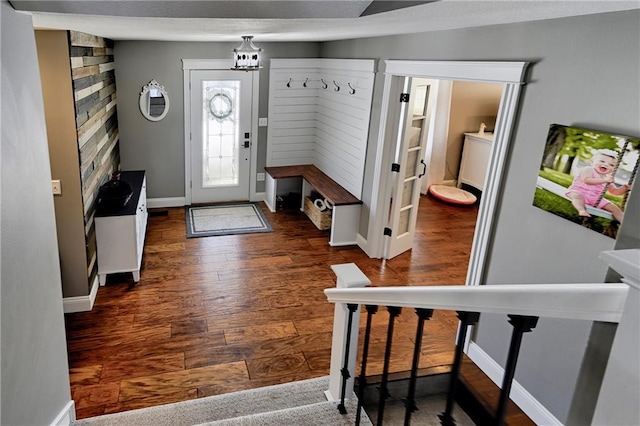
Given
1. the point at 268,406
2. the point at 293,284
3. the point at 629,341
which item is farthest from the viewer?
the point at 293,284

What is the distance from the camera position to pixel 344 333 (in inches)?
92.1

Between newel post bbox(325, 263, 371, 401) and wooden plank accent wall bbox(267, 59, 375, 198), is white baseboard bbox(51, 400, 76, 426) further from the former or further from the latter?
wooden plank accent wall bbox(267, 59, 375, 198)

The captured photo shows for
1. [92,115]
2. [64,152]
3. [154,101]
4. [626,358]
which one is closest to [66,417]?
[64,152]

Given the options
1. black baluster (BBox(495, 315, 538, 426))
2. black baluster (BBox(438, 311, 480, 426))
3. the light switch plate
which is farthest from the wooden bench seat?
black baluster (BBox(495, 315, 538, 426))

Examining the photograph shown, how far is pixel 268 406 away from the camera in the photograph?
2676 mm

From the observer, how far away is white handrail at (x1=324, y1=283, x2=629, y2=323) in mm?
803

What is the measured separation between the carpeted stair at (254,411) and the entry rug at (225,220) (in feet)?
9.74

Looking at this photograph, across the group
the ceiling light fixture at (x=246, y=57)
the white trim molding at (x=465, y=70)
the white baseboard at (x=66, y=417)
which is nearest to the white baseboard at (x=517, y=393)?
the white trim molding at (x=465, y=70)

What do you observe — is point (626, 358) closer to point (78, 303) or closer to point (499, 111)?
point (499, 111)

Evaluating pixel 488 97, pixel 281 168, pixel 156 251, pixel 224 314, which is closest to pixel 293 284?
pixel 224 314

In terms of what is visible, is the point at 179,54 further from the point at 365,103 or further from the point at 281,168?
the point at 365,103

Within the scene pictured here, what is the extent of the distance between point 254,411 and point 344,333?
0.79m

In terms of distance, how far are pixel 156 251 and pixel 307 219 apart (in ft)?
6.66

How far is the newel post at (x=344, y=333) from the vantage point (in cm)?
222
